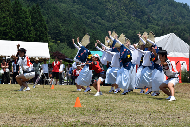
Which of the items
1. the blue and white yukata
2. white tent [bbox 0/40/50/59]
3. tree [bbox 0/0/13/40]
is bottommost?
the blue and white yukata

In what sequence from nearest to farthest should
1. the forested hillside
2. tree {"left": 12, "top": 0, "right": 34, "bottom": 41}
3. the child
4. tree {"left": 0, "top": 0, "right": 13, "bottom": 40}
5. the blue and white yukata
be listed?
the child → the blue and white yukata → tree {"left": 0, "top": 0, "right": 13, "bottom": 40} → tree {"left": 12, "top": 0, "right": 34, "bottom": 41} → the forested hillside

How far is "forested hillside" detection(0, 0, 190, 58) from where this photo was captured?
83438 millimetres

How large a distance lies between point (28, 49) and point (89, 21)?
369ft

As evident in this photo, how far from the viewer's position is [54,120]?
5.68 m

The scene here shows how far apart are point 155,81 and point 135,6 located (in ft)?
573

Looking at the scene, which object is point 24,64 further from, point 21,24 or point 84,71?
point 21,24

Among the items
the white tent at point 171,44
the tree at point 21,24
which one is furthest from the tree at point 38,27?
the white tent at point 171,44

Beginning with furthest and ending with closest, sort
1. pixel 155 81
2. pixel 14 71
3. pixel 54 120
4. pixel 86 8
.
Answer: pixel 86 8, pixel 14 71, pixel 155 81, pixel 54 120

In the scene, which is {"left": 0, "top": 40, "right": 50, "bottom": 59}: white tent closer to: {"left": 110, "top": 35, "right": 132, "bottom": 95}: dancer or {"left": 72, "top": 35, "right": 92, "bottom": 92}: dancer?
{"left": 72, "top": 35, "right": 92, "bottom": 92}: dancer

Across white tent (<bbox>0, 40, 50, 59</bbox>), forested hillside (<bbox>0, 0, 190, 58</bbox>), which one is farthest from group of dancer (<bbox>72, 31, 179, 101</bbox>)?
forested hillside (<bbox>0, 0, 190, 58</bbox>)

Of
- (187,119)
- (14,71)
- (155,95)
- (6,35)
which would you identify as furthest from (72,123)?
(6,35)

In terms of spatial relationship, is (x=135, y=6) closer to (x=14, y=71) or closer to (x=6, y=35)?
(x=6, y=35)

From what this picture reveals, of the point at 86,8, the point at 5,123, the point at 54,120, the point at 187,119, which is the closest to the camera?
the point at 5,123

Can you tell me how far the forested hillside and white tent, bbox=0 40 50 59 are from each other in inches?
1200
